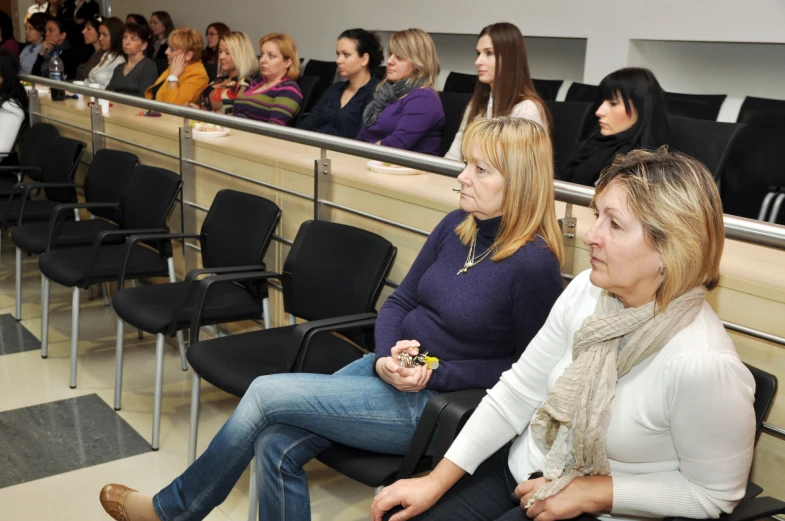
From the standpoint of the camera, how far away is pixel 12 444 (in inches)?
106

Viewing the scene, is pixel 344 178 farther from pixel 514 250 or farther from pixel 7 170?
pixel 7 170

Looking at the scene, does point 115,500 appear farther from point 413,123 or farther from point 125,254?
point 413,123

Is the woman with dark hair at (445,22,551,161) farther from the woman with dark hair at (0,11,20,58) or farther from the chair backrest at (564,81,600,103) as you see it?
the woman with dark hair at (0,11,20,58)

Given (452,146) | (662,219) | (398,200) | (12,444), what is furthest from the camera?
(452,146)

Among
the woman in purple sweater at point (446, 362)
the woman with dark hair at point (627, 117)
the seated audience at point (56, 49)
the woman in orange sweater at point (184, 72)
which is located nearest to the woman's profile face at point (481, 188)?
the woman in purple sweater at point (446, 362)

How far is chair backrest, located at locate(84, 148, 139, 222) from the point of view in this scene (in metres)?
3.84

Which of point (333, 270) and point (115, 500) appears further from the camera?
point (333, 270)

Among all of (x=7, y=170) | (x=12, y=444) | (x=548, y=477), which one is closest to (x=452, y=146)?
(x=12, y=444)

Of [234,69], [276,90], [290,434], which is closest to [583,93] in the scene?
[276,90]

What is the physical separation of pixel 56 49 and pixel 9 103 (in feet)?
13.7

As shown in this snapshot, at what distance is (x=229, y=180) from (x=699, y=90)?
10.0ft

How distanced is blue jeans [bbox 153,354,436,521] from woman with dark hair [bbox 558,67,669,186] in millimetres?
1523

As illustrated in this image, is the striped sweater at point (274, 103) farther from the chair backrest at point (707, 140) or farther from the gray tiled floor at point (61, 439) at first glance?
the chair backrest at point (707, 140)

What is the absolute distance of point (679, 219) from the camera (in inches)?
52.3
